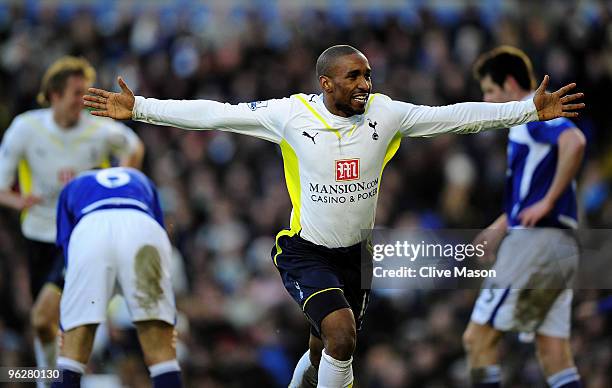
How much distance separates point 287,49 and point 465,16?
254 centimetres

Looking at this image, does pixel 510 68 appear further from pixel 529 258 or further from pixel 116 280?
pixel 116 280

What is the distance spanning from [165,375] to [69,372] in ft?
2.13

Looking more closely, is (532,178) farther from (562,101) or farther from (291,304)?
(291,304)

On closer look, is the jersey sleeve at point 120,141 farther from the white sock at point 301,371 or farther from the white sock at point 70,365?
the white sock at point 301,371

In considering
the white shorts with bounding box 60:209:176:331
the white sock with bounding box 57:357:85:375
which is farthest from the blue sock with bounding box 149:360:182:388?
the white sock with bounding box 57:357:85:375

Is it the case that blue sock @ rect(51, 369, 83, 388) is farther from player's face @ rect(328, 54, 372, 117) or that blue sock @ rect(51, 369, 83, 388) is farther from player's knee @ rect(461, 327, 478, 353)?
player's knee @ rect(461, 327, 478, 353)

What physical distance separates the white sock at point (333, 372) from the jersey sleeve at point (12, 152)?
435 cm

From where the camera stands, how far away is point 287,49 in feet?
53.5

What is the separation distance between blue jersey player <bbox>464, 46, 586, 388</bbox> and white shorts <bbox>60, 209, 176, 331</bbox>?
8.37 ft

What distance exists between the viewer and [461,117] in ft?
24.5

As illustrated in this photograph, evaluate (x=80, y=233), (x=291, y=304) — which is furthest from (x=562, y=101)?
(x=291, y=304)

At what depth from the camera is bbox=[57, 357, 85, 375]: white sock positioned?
8.01 m

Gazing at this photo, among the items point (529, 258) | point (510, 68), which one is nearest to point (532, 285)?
point (529, 258)

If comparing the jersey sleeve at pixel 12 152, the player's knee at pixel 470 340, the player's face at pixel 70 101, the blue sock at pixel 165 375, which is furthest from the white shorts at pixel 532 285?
the jersey sleeve at pixel 12 152
